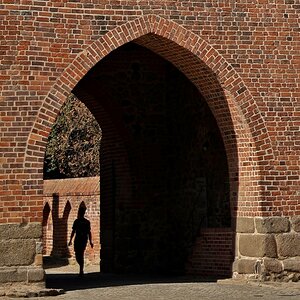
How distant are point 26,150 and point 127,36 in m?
2.26

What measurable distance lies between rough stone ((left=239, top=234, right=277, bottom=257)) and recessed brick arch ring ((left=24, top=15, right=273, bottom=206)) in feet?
4.11

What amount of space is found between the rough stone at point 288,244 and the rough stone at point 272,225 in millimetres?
105

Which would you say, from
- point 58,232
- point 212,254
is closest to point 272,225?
point 212,254

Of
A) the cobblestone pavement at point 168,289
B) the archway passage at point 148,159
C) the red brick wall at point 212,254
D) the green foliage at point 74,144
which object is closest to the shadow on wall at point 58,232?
the green foliage at point 74,144

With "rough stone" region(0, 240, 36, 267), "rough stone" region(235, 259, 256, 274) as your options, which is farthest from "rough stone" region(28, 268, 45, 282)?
"rough stone" region(235, 259, 256, 274)

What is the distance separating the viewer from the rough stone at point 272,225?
1271 centimetres

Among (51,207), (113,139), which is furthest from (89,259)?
(113,139)

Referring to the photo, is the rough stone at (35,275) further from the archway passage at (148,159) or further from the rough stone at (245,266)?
the archway passage at (148,159)

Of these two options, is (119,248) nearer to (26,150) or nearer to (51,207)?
(26,150)

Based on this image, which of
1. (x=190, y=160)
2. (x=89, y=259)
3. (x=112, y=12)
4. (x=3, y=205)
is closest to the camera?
(x=3, y=205)

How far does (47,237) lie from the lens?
2447 centimetres

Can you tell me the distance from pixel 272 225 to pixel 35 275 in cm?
364

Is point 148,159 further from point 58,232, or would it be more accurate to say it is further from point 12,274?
point 58,232

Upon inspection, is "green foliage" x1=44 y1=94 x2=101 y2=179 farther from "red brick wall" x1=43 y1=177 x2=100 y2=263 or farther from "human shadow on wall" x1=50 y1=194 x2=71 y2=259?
"human shadow on wall" x1=50 y1=194 x2=71 y2=259
